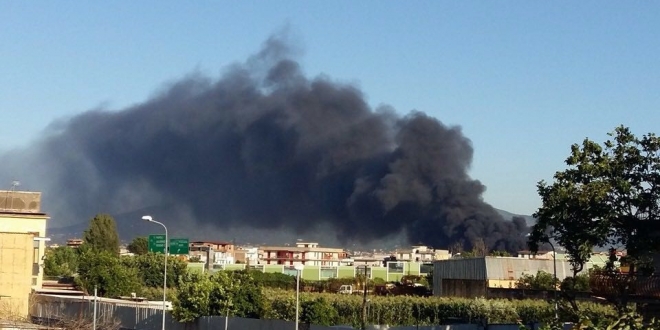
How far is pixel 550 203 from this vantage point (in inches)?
923

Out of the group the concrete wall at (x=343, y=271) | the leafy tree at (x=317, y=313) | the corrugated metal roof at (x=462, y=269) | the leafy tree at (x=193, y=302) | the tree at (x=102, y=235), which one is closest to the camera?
the leafy tree at (x=317, y=313)

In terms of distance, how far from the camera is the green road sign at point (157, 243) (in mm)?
59750

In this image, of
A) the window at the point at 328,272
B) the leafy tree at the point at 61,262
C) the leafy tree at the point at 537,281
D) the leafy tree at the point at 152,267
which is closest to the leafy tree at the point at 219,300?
the leafy tree at the point at 537,281

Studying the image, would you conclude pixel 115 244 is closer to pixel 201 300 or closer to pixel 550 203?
pixel 201 300

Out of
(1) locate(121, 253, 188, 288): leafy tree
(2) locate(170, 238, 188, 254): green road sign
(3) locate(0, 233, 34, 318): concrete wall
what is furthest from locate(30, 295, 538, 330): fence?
(1) locate(121, 253, 188, 288): leafy tree

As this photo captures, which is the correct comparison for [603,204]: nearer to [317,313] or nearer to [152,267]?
[317,313]

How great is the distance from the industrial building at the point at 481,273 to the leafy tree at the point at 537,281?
123 cm

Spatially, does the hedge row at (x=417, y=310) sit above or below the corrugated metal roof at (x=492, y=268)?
below

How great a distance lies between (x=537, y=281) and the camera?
65.4m

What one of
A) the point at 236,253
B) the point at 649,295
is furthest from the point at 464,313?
the point at 236,253

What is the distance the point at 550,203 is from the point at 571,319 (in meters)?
5.24

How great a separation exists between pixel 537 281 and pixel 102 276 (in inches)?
1265

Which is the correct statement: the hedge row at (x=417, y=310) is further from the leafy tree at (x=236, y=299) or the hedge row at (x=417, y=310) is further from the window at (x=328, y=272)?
the window at (x=328, y=272)

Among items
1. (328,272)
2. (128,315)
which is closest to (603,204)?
(128,315)
